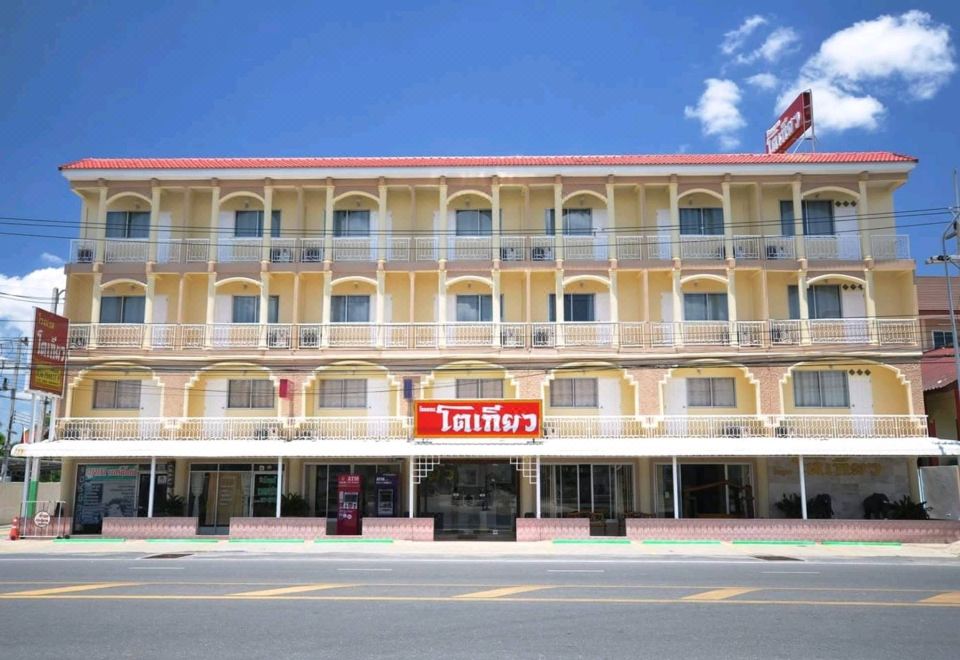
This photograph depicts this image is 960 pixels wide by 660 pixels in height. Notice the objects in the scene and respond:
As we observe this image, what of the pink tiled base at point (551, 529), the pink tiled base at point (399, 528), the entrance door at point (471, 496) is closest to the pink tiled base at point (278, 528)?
the pink tiled base at point (399, 528)

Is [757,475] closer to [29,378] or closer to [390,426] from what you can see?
[390,426]

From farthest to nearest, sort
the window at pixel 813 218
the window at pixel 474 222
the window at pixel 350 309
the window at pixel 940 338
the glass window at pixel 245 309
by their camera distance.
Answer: the window at pixel 940 338 → the window at pixel 474 222 → the glass window at pixel 245 309 → the window at pixel 350 309 → the window at pixel 813 218

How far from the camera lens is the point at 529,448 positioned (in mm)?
26484

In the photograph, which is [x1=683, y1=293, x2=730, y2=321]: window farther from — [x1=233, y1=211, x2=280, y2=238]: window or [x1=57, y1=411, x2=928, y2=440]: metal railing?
[x1=233, y1=211, x2=280, y2=238]: window

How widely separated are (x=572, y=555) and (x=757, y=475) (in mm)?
10197

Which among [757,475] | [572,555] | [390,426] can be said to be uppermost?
[390,426]

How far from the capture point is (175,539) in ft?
85.5

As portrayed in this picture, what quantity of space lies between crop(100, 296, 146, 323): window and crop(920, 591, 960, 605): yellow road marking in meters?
26.9

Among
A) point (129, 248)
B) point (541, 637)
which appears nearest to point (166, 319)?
point (129, 248)

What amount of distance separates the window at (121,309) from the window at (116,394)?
237cm

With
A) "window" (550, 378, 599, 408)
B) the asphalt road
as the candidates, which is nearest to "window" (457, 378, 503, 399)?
"window" (550, 378, 599, 408)

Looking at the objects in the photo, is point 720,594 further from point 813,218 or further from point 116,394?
point 116,394

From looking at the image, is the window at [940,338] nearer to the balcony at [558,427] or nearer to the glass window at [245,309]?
the balcony at [558,427]

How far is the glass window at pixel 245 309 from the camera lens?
31.1 m
